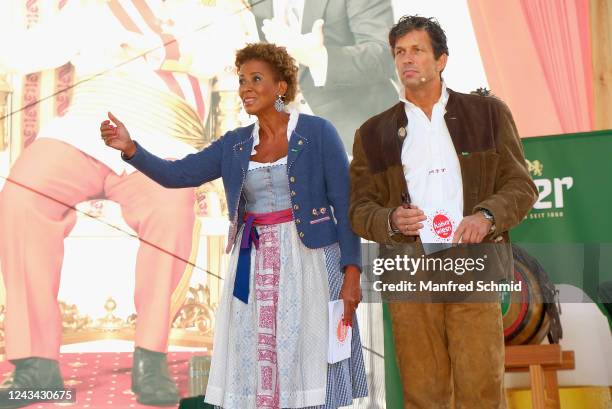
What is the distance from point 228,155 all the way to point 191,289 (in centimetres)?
164

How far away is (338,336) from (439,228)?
49 centimetres

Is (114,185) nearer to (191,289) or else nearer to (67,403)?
(191,289)

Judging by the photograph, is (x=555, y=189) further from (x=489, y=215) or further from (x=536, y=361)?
(x=489, y=215)

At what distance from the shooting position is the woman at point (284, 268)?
258 cm

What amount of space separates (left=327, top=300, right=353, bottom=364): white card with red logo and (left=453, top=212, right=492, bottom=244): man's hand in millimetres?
519

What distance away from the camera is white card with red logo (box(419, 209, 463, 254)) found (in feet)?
7.70

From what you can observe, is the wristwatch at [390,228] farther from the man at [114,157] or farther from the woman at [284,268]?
the man at [114,157]

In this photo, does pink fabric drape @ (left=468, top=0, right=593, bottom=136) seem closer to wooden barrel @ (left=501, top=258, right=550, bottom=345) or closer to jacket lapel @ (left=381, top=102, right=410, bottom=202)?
wooden barrel @ (left=501, top=258, right=550, bottom=345)

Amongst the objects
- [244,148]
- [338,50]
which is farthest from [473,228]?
[338,50]

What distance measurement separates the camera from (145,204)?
170 inches

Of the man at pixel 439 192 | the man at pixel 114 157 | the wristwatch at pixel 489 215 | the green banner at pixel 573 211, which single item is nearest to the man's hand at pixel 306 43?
the man at pixel 114 157

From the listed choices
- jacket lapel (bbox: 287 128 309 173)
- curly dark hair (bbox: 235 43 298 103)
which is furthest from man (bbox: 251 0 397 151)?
jacket lapel (bbox: 287 128 309 173)

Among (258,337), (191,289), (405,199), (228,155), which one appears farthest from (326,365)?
(191,289)

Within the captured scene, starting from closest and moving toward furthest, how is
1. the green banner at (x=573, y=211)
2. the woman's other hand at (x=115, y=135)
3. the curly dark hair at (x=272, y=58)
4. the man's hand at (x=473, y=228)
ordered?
the man's hand at (x=473, y=228) → the woman's other hand at (x=115, y=135) → the curly dark hair at (x=272, y=58) → the green banner at (x=573, y=211)
